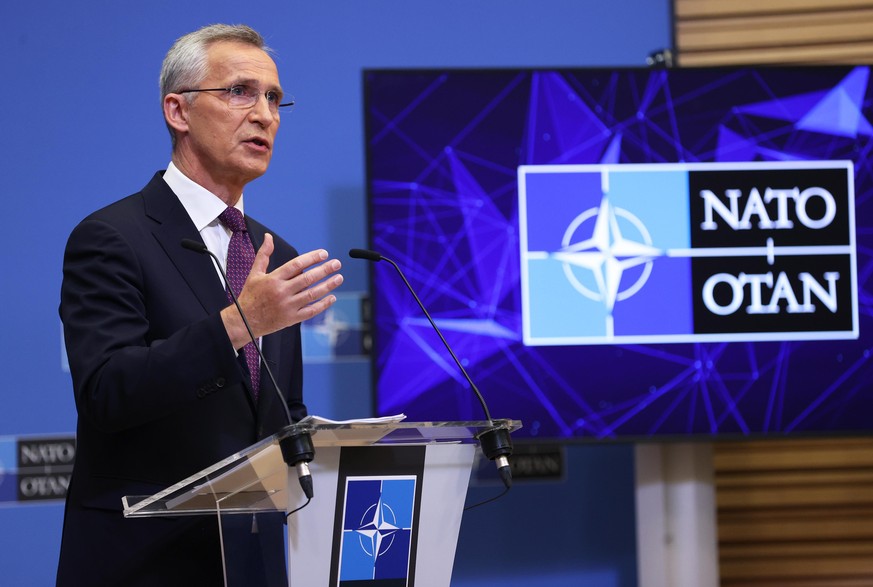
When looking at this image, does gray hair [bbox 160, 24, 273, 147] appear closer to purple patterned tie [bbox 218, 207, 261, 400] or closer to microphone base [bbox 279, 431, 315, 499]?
purple patterned tie [bbox 218, 207, 261, 400]

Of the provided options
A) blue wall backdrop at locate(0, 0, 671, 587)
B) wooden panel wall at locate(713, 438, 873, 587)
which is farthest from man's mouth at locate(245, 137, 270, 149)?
wooden panel wall at locate(713, 438, 873, 587)

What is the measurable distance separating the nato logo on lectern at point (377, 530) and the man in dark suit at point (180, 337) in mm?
149

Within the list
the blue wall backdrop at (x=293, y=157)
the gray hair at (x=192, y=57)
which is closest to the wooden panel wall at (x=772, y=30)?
the blue wall backdrop at (x=293, y=157)

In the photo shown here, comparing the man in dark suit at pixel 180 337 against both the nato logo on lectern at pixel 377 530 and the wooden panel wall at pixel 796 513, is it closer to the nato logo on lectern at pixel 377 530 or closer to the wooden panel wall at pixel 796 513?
the nato logo on lectern at pixel 377 530

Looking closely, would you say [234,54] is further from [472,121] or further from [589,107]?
[589,107]

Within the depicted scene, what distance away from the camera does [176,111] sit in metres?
2.50

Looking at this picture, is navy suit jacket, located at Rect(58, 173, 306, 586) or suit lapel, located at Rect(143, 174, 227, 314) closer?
navy suit jacket, located at Rect(58, 173, 306, 586)

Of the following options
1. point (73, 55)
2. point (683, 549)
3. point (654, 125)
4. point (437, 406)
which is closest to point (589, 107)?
point (654, 125)

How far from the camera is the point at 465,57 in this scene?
418 centimetres

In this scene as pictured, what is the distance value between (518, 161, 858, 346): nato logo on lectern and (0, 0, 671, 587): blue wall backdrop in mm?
713

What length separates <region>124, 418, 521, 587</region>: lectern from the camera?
1.70 metres

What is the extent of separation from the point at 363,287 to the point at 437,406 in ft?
2.12

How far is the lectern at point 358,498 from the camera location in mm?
1702

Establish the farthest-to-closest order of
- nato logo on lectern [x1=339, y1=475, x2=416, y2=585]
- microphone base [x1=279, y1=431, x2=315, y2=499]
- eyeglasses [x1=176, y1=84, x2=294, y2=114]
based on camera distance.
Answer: eyeglasses [x1=176, y1=84, x2=294, y2=114] → nato logo on lectern [x1=339, y1=475, x2=416, y2=585] → microphone base [x1=279, y1=431, x2=315, y2=499]
